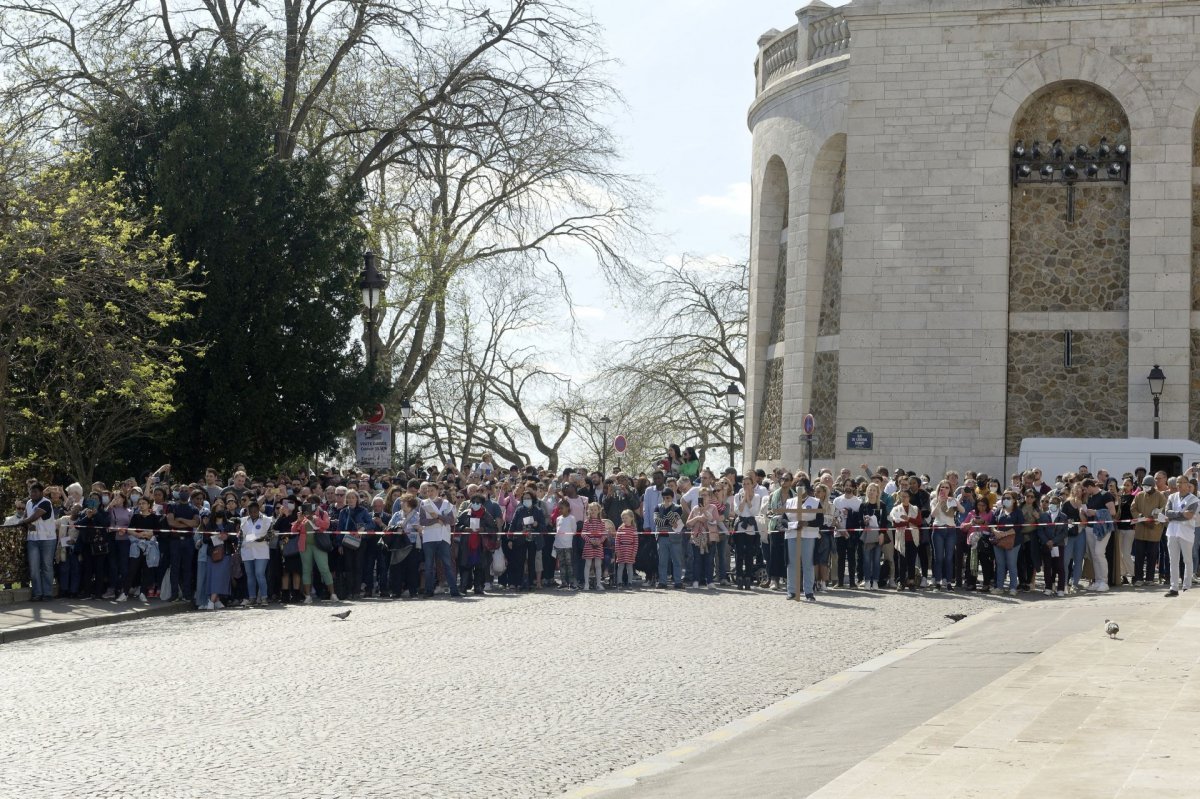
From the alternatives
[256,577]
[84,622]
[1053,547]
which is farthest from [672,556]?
[84,622]

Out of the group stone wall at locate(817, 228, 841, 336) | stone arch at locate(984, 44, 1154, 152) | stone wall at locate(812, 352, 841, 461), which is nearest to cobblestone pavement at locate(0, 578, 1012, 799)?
stone wall at locate(812, 352, 841, 461)

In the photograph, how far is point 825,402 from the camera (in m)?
35.0

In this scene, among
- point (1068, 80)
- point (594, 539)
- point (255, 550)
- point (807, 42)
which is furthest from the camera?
point (807, 42)

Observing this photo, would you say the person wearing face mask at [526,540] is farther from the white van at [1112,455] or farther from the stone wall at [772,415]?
the stone wall at [772,415]

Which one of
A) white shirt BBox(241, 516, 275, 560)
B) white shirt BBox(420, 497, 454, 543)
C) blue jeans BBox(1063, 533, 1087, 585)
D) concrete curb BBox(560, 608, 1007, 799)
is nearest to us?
concrete curb BBox(560, 608, 1007, 799)

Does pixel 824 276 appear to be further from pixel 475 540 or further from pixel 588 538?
pixel 475 540

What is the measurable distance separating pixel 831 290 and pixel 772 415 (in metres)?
3.74

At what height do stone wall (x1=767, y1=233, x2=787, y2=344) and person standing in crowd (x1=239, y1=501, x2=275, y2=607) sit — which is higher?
stone wall (x1=767, y1=233, x2=787, y2=344)

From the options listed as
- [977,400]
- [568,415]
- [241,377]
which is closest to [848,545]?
[977,400]

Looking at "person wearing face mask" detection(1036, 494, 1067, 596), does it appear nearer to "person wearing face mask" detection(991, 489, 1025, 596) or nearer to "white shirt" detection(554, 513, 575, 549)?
"person wearing face mask" detection(991, 489, 1025, 596)

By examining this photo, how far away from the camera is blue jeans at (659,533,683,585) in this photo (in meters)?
23.6

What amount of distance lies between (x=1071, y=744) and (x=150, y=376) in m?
17.8

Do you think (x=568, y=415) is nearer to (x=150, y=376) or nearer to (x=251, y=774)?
(x=150, y=376)

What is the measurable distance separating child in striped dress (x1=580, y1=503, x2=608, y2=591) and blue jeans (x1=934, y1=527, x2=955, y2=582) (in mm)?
4745
